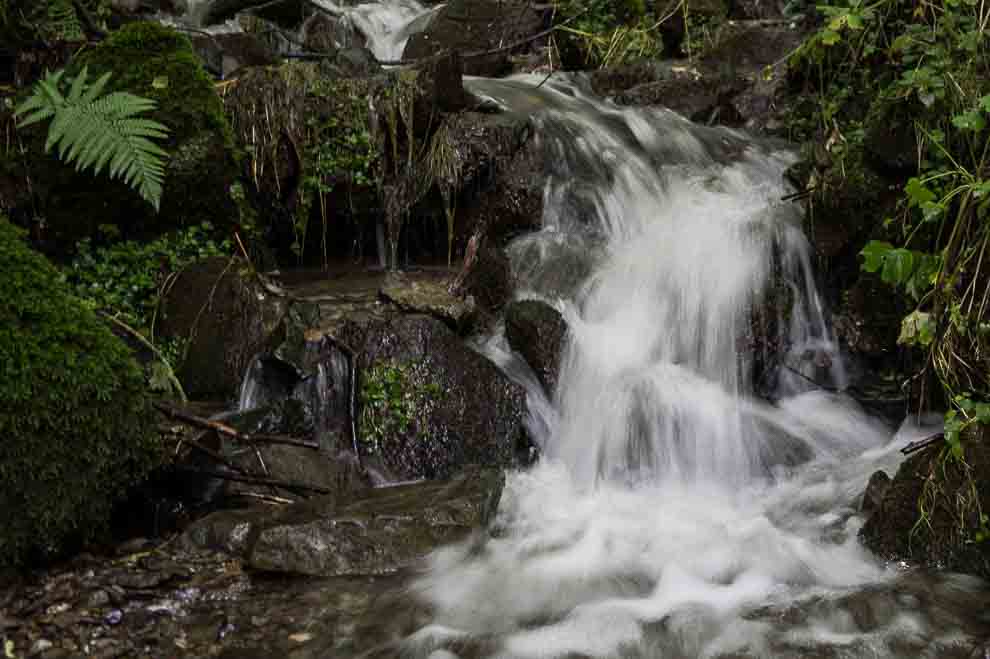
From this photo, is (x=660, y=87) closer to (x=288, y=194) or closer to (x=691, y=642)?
(x=288, y=194)

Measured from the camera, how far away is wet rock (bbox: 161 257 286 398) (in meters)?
4.90

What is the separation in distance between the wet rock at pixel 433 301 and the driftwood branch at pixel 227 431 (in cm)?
135

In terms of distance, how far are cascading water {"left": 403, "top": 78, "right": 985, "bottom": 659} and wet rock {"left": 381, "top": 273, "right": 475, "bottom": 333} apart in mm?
726

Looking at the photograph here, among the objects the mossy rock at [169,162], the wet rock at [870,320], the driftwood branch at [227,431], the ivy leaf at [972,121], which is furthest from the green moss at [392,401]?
the ivy leaf at [972,121]

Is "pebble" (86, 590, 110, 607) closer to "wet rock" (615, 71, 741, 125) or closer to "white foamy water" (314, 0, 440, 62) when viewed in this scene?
"wet rock" (615, 71, 741, 125)

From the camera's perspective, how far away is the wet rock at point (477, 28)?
10508 millimetres

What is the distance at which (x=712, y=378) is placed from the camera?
18.5 feet

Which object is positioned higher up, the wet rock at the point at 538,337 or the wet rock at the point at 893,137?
the wet rock at the point at 893,137

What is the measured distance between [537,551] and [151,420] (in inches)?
75.6

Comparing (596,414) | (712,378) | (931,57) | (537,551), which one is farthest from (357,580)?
(931,57)

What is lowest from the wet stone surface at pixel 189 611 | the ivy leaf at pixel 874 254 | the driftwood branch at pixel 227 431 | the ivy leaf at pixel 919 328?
the wet stone surface at pixel 189 611

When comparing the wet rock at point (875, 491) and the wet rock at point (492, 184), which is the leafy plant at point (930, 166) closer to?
the wet rock at point (875, 491)

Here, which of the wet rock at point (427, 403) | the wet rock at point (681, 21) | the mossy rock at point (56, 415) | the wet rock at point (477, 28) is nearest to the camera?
the mossy rock at point (56, 415)

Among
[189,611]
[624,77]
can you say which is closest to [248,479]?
[189,611]
